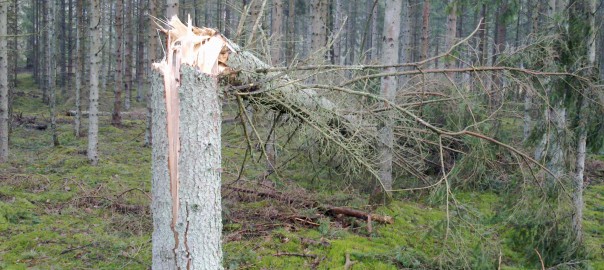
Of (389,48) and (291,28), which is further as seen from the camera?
(291,28)

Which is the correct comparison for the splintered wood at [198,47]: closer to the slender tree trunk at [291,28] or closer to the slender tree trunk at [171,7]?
the slender tree trunk at [171,7]

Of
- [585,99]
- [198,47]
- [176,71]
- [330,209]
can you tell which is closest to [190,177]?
[176,71]

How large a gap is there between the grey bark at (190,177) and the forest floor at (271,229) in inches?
60.3

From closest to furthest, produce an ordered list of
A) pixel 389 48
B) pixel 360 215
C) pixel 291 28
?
pixel 360 215 < pixel 389 48 < pixel 291 28

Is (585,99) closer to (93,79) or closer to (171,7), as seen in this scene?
(171,7)

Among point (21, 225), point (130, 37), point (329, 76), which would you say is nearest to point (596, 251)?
point (329, 76)

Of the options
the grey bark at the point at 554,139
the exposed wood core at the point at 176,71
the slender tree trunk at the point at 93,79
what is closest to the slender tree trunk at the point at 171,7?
the slender tree trunk at the point at 93,79

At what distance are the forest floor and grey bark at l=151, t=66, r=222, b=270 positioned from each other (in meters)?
1.53

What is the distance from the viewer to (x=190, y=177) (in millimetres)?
3752

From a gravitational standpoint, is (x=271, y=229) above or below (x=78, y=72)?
below

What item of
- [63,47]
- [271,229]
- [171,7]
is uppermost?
[63,47]

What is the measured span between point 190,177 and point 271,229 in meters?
2.95

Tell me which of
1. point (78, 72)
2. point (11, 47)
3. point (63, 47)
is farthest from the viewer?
point (63, 47)

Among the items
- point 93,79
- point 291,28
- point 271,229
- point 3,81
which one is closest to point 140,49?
point 291,28
